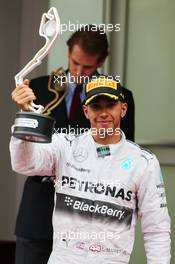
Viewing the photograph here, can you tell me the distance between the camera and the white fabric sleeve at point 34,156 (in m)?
1.70

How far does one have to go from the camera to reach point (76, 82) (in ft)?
6.77

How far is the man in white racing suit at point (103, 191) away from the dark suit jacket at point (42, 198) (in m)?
0.26

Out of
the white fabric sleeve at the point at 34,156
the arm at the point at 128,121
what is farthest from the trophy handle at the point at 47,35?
the arm at the point at 128,121

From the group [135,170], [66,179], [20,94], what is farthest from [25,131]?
[135,170]

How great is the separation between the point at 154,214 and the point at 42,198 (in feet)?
1.53

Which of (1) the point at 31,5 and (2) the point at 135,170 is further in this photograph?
(1) the point at 31,5

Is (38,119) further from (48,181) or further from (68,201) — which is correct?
(48,181)

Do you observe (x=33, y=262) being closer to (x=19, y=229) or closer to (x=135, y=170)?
(x=19, y=229)

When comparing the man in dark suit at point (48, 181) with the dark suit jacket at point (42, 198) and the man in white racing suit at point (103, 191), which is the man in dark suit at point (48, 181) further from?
the man in white racing suit at point (103, 191)

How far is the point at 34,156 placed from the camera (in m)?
1.75

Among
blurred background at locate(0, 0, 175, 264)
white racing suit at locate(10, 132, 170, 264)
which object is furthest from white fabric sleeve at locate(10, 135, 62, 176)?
blurred background at locate(0, 0, 175, 264)

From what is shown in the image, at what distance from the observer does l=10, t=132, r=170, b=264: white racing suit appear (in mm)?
1708

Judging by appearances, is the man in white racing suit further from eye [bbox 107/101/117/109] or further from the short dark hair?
the short dark hair

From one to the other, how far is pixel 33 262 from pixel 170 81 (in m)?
1.19
